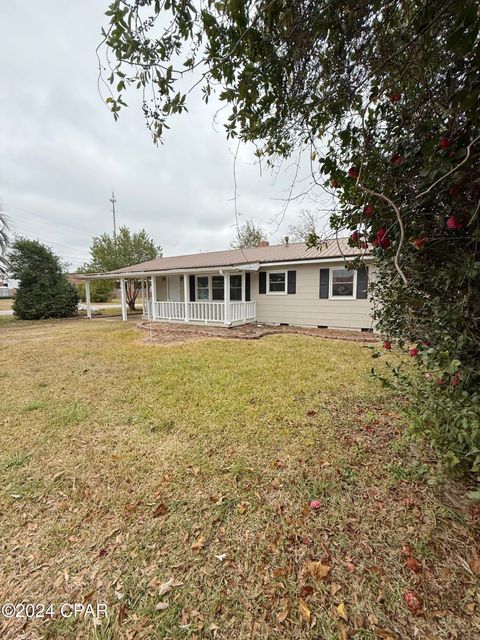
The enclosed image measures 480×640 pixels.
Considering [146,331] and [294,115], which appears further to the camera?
[146,331]

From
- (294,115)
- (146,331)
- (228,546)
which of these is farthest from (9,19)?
(146,331)

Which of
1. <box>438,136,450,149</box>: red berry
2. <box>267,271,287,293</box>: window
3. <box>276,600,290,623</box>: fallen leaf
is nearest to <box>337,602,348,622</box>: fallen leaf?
<box>276,600,290,623</box>: fallen leaf

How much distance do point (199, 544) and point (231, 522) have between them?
0.85ft

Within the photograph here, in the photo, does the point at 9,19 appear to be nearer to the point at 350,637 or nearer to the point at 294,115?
the point at 294,115

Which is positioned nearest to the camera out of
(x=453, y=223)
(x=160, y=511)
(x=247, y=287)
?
(x=453, y=223)

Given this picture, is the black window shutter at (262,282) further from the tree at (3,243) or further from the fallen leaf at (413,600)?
the tree at (3,243)

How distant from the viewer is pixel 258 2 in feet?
5.40

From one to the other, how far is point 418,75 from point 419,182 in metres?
0.65

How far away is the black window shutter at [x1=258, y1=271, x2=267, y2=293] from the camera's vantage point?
11.1m

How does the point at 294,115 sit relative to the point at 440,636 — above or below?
above

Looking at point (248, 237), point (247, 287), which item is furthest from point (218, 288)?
point (248, 237)

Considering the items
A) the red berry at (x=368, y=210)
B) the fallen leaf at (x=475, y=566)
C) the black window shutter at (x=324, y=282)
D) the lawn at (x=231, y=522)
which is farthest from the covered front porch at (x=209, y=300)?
the fallen leaf at (x=475, y=566)

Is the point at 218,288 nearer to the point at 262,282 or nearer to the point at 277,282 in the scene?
the point at 262,282

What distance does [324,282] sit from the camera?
9812mm
